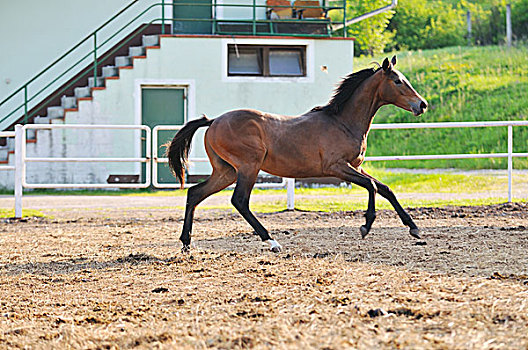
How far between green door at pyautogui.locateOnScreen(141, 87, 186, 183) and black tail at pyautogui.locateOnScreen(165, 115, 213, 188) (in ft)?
27.3

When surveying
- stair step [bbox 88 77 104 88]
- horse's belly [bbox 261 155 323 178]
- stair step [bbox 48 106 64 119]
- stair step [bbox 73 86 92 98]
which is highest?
stair step [bbox 88 77 104 88]

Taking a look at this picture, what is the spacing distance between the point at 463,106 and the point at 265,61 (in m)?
13.4

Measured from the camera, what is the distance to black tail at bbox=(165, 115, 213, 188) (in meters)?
7.61

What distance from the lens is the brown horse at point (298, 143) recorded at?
7316 millimetres

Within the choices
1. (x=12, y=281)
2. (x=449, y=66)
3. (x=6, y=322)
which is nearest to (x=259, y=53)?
(x=12, y=281)

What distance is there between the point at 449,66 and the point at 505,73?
8.22 feet

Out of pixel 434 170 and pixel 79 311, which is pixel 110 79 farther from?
pixel 79 311

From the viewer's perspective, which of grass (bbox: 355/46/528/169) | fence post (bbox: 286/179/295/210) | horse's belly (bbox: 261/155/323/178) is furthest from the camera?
grass (bbox: 355/46/528/169)

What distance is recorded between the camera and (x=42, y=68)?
16938mm

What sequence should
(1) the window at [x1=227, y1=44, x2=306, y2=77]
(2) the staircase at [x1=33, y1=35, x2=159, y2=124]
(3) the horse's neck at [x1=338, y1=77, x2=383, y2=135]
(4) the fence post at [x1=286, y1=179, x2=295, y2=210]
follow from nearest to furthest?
(3) the horse's neck at [x1=338, y1=77, x2=383, y2=135] < (4) the fence post at [x1=286, y1=179, x2=295, y2=210] < (2) the staircase at [x1=33, y1=35, x2=159, y2=124] < (1) the window at [x1=227, y1=44, x2=306, y2=77]

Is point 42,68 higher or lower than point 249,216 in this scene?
higher

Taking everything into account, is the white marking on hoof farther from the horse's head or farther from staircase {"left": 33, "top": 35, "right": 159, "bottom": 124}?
staircase {"left": 33, "top": 35, "right": 159, "bottom": 124}

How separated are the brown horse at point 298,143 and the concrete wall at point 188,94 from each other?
8.33m

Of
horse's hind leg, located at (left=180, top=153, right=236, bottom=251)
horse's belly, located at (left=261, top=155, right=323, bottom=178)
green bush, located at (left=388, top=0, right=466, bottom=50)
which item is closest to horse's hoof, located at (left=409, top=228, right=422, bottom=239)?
horse's belly, located at (left=261, top=155, right=323, bottom=178)
